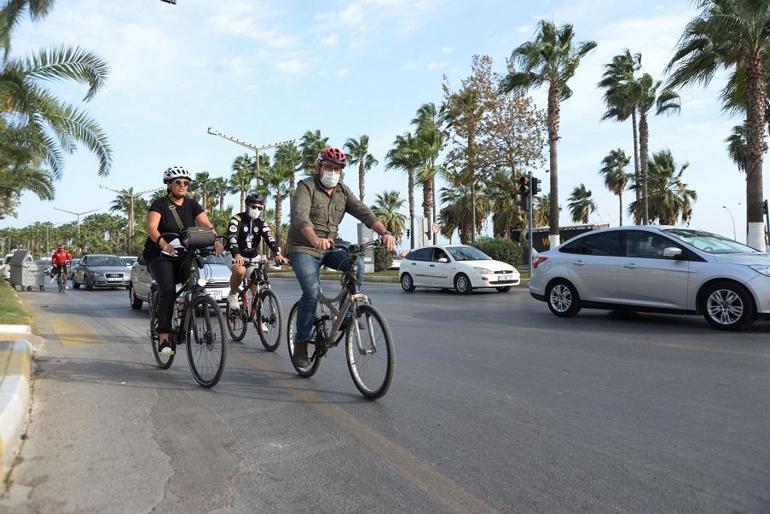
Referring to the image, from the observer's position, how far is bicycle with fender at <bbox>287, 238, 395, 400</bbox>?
188 inches

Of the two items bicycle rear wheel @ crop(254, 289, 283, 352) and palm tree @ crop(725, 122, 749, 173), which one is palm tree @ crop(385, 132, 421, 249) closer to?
palm tree @ crop(725, 122, 749, 173)

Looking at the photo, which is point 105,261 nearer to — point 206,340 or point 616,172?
point 206,340

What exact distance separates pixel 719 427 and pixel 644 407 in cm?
59

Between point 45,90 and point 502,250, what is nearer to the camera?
point 45,90

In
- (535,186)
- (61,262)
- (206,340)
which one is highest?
(535,186)

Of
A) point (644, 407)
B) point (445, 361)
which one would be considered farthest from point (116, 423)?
point (644, 407)

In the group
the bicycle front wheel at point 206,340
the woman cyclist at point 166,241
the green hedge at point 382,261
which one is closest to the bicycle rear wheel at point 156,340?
the woman cyclist at point 166,241

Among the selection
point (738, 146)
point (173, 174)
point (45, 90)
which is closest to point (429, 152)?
point (738, 146)

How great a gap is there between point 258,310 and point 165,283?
6.52 ft

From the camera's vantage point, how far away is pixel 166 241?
6023 millimetres

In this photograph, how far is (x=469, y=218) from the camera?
55438 millimetres

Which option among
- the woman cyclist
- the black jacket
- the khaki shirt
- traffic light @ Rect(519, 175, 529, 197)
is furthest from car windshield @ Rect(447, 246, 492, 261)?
the khaki shirt

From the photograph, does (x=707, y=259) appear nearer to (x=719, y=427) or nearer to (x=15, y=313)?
(x=719, y=427)

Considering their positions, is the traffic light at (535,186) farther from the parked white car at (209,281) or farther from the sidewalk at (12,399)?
the sidewalk at (12,399)
